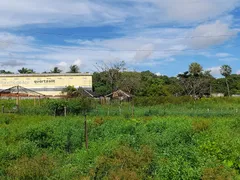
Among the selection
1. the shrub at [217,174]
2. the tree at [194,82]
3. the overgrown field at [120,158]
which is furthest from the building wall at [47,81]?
the shrub at [217,174]

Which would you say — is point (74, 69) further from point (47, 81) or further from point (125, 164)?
point (125, 164)

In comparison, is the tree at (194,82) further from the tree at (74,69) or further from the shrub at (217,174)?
the shrub at (217,174)

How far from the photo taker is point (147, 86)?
53.8 metres

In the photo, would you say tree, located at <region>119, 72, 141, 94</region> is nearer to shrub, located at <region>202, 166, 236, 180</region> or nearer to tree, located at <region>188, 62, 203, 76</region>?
tree, located at <region>188, 62, 203, 76</region>

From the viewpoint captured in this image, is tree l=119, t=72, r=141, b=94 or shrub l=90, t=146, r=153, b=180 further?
tree l=119, t=72, r=141, b=94

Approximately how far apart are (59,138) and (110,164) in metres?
4.35

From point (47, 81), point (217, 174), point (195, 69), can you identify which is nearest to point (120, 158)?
point (217, 174)

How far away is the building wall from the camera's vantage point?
46844 mm

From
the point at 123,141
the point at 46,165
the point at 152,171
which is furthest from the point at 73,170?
the point at 123,141

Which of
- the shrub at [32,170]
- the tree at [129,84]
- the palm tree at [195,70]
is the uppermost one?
the palm tree at [195,70]

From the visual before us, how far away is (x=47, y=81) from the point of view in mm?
46969

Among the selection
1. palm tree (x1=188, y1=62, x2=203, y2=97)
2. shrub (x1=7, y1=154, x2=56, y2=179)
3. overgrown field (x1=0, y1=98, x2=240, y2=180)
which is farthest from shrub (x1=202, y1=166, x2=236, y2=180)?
palm tree (x1=188, y1=62, x2=203, y2=97)

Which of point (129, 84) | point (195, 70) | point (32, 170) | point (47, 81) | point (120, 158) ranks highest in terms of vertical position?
point (195, 70)

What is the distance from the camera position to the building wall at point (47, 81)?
4684 centimetres
